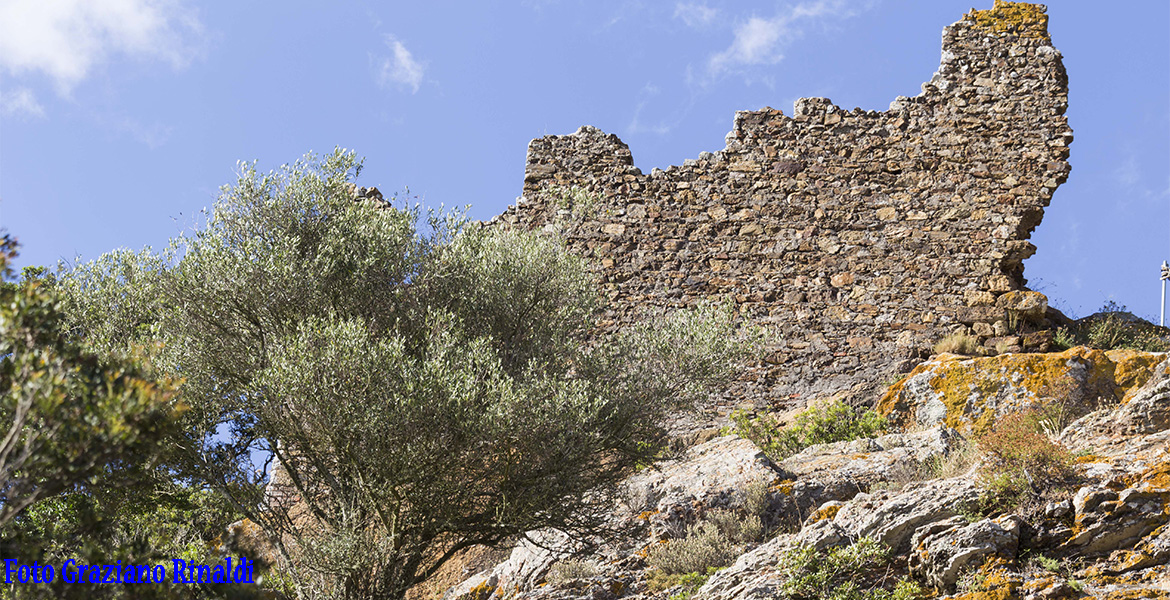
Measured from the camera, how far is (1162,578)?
700cm

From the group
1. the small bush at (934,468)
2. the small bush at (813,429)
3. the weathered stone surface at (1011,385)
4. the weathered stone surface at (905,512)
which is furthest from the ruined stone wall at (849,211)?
the weathered stone surface at (905,512)

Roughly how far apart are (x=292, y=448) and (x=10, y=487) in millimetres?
4427

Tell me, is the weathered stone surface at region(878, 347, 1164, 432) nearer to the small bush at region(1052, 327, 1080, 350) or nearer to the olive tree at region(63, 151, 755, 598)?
the small bush at region(1052, 327, 1080, 350)

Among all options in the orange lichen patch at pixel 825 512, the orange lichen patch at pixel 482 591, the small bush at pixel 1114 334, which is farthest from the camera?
the small bush at pixel 1114 334

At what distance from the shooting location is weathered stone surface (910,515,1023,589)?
297 inches

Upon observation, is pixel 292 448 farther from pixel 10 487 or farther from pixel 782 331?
pixel 782 331

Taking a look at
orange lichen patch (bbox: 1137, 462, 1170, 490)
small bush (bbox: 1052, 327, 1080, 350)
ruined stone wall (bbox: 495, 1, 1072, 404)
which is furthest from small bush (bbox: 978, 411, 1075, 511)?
small bush (bbox: 1052, 327, 1080, 350)

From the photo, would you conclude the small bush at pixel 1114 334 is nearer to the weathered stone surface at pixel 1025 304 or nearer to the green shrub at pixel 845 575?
the weathered stone surface at pixel 1025 304

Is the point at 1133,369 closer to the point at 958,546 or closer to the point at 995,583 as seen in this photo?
the point at 958,546

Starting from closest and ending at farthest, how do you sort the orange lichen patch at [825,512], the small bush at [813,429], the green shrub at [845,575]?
the green shrub at [845,575]
the orange lichen patch at [825,512]
the small bush at [813,429]

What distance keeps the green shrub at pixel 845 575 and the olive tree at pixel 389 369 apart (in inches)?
79.3

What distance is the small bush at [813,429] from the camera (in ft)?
40.5

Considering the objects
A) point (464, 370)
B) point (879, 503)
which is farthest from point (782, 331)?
point (464, 370)

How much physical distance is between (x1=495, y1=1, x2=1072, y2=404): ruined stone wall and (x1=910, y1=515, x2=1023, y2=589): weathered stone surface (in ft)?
20.2
